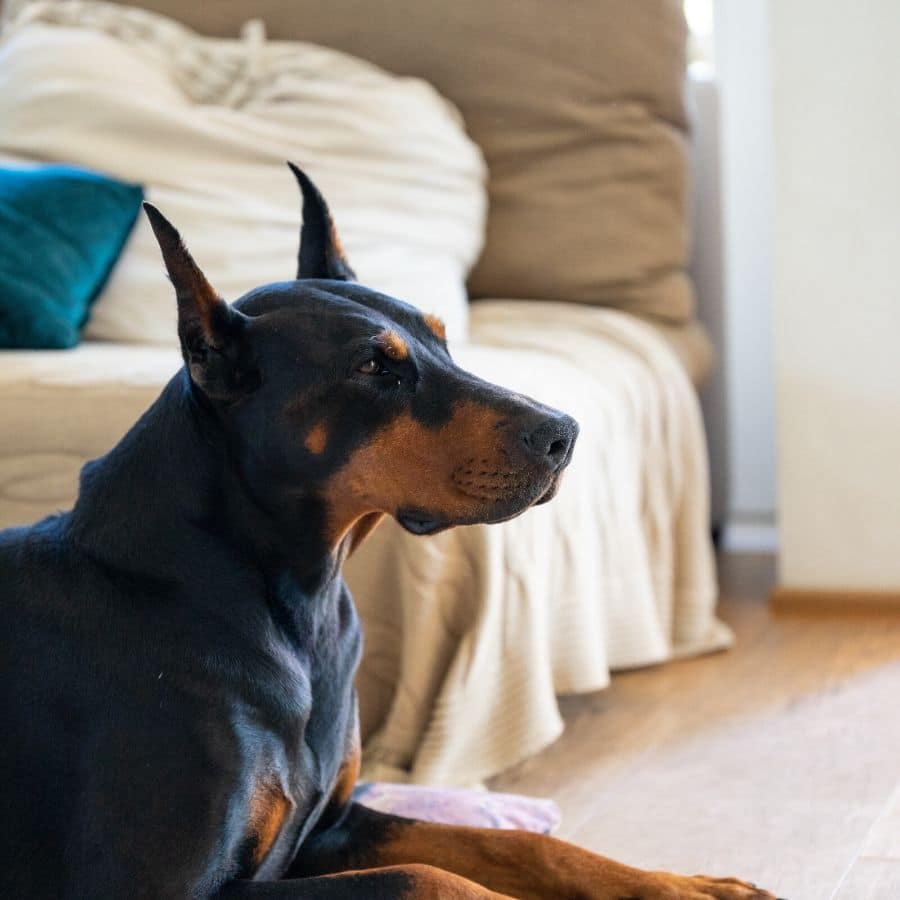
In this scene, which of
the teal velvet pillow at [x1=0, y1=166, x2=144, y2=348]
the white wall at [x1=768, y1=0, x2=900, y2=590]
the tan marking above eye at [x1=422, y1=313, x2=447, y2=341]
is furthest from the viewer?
the white wall at [x1=768, y1=0, x2=900, y2=590]

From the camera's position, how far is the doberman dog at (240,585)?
4.29ft

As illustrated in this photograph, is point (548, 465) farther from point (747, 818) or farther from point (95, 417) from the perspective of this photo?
point (95, 417)

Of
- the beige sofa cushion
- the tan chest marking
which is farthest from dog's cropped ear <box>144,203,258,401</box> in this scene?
the beige sofa cushion

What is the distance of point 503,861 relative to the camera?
1533 mm

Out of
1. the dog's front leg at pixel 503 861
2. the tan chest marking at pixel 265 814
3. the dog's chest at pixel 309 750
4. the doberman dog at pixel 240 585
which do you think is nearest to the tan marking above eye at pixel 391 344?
the doberman dog at pixel 240 585

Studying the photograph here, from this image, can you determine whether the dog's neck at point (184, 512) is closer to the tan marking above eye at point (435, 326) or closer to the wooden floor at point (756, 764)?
the tan marking above eye at point (435, 326)

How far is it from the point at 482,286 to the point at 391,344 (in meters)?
1.90

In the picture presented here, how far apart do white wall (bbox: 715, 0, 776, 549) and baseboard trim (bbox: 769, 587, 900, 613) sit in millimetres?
663

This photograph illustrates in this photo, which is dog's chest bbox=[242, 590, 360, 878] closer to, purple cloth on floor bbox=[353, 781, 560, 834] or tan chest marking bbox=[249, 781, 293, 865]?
tan chest marking bbox=[249, 781, 293, 865]

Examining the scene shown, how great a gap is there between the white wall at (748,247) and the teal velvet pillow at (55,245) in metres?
1.77

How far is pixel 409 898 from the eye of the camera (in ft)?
4.26

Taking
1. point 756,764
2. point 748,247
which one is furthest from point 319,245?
point 748,247

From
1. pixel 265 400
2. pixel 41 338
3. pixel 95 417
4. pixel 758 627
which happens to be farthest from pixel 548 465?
pixel 758 627

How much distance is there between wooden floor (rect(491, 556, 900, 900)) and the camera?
1.79 metres
